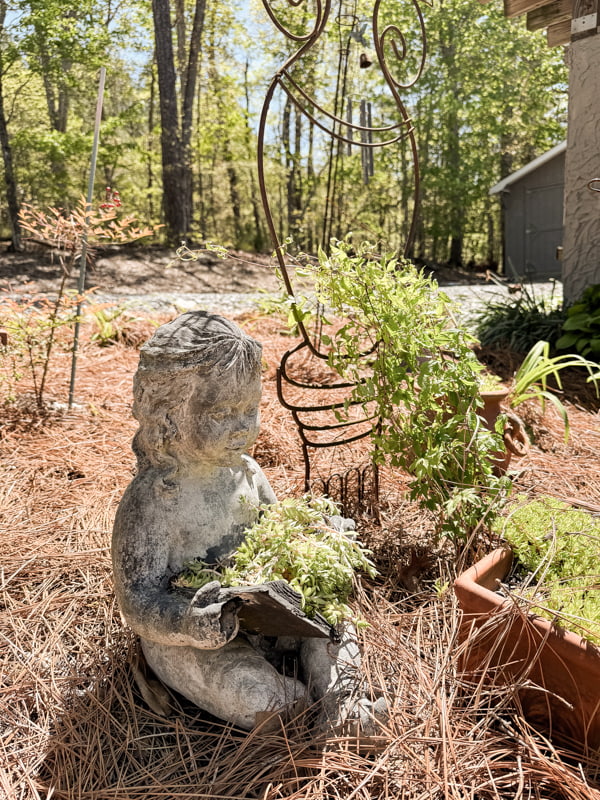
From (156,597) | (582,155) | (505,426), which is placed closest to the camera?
(156,597)

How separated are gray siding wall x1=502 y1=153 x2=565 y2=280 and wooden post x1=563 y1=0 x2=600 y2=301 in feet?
33.3

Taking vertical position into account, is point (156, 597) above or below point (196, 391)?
below

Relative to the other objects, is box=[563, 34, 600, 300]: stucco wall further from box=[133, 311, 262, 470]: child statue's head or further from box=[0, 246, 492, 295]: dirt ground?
box=[133, 311, 262, 470]: child statue's head

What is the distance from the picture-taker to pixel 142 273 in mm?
10875

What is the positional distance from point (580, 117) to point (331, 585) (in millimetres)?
6051

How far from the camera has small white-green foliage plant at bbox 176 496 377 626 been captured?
148 cm

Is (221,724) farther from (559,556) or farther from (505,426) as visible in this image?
(505,426)

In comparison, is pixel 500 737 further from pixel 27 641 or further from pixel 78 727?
pixel 27 641

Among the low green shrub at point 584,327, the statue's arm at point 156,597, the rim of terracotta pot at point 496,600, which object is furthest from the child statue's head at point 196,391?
the low green shrub at point 584,327

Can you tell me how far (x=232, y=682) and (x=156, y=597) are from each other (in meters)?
0.28

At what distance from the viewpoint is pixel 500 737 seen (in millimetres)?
1548

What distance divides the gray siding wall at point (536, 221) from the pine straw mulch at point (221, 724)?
1519 cm

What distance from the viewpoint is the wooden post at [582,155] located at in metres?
5.62

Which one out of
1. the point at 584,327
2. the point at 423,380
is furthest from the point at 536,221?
the point at 423,380
